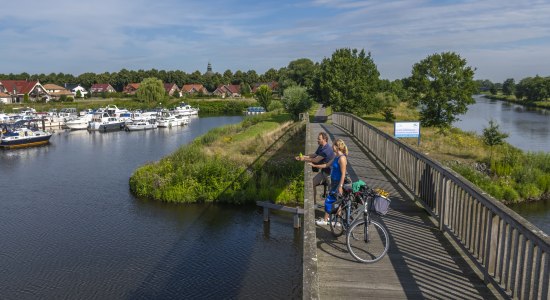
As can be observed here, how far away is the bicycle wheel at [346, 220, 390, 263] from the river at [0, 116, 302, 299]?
8300 millimetres

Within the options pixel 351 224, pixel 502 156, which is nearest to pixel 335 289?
pixel 351 224

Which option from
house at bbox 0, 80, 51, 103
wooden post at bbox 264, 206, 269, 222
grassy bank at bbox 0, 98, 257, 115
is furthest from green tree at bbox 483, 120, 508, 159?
house at bbox 0, 80, 51, 103

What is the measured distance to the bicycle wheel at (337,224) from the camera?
7541 millimetres

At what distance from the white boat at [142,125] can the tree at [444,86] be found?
1589 inches

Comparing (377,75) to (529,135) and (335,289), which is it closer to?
(529,135)

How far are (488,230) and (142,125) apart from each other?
210 feet

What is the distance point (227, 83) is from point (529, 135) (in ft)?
355

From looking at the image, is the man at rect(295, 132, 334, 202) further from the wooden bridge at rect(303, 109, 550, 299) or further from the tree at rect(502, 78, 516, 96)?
the tree at rect(502, 78, 516, 96)

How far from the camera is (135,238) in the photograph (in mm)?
20281

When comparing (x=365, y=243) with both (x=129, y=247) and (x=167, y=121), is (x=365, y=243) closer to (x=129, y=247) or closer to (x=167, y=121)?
(x=129, y=247)

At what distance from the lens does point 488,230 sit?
5.81m

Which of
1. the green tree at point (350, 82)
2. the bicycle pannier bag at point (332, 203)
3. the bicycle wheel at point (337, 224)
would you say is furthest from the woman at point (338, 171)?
the green tree at point (350, 82)

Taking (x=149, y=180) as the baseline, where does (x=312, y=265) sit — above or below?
above

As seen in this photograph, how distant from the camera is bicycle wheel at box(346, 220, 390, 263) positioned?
22.0 feet
